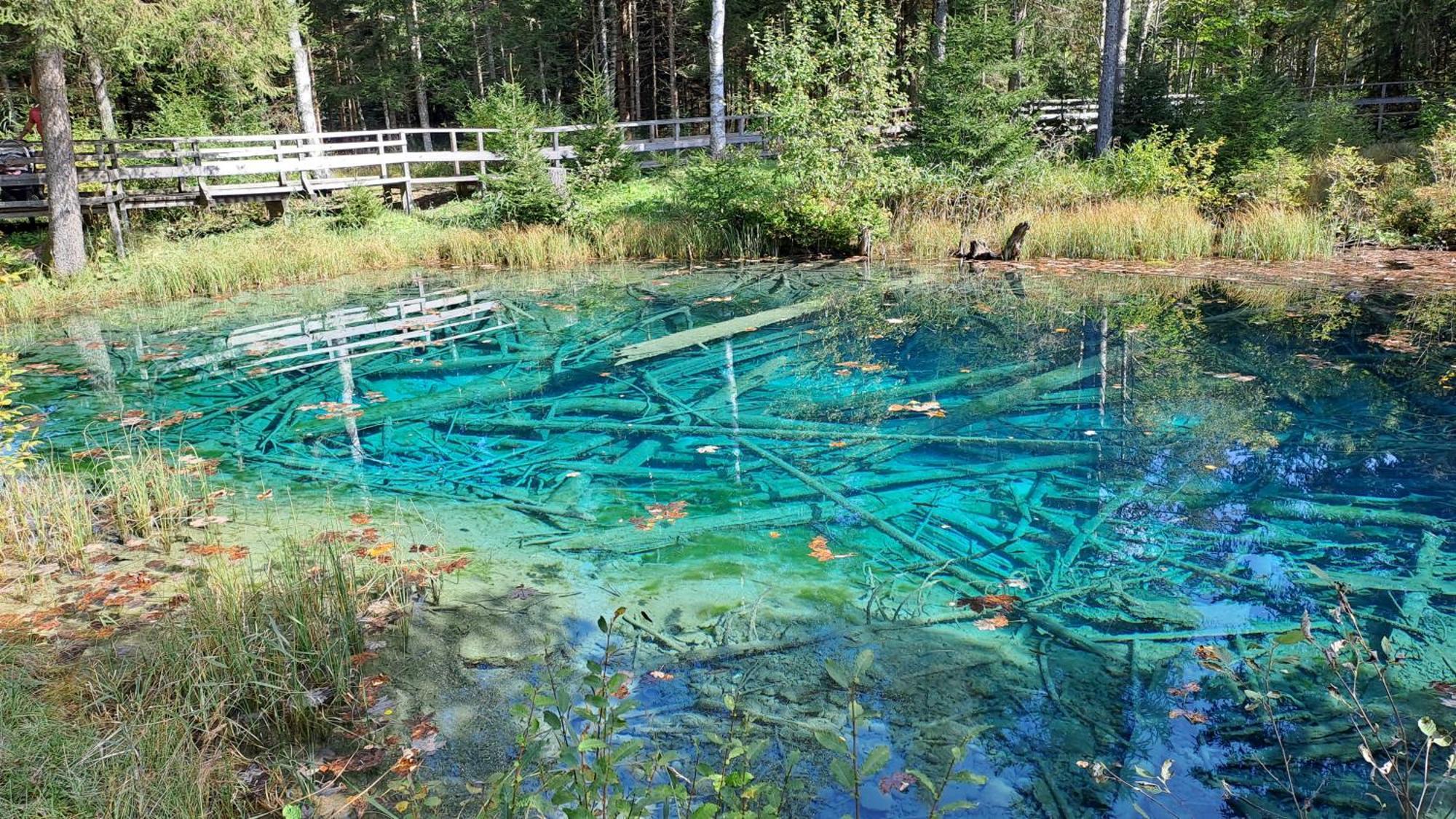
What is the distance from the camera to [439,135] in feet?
114

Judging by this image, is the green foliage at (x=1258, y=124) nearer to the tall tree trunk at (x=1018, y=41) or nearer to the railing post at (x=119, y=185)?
the tall tree trunk at (x=1018, y=41)

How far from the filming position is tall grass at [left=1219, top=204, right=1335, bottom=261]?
12.7m

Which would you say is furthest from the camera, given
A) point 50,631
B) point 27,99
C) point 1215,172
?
point 27,99

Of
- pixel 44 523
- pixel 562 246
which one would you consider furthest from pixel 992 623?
pixel 562 246

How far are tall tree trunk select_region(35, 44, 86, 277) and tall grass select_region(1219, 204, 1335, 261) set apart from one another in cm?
1678

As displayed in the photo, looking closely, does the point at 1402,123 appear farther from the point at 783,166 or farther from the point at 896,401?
the point at 896,401

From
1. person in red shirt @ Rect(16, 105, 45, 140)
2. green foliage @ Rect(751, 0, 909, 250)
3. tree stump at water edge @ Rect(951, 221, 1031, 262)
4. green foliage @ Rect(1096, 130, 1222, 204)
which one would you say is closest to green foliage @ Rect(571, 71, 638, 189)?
A: green foliage @ Rect(751, 0, 909, 250)

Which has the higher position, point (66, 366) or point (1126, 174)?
point (1126, 174)

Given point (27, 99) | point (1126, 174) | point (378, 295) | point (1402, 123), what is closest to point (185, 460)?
point (378, 295)

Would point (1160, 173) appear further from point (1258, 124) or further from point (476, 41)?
point (476, 41)

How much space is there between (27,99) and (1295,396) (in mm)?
28203

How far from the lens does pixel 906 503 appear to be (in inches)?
217

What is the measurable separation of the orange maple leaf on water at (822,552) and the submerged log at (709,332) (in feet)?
13.8

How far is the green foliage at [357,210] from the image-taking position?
58.1 ft
